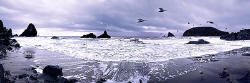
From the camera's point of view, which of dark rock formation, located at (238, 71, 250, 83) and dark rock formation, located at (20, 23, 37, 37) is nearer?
dark rock formation, located at (238, 71, 250, 83)

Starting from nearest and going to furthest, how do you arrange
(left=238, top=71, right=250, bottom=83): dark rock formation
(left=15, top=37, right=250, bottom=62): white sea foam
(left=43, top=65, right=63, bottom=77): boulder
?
(left=238, top=71, right=250, bottom=83): dark rock formation, (left=43, top=65, right=63, bottom=77): boulder, (left=15, top=37, right=250, bottom=62): white sea foam

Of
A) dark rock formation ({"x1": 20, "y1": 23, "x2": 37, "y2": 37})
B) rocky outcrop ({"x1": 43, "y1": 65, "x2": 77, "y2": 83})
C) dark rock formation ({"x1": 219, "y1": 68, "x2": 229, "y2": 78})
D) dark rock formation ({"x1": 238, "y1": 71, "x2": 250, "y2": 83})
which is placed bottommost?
dark rock formation ({"x1": 238, "y1": 71, "x2": 250, "y2": 83})

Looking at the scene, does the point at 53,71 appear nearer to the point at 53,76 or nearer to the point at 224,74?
the point at 53,76

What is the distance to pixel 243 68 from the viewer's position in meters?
19.0

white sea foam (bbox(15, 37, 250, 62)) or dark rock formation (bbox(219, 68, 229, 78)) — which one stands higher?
white sea foam (bbox(15, 37, 250, 62))

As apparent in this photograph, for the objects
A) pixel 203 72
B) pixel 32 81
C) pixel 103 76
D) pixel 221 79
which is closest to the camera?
pixel 32 81

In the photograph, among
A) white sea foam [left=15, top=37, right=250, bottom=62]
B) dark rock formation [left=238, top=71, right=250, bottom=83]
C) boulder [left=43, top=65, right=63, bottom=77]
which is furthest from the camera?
white sea foam [left=15, top=37, right=250, bottom=62]

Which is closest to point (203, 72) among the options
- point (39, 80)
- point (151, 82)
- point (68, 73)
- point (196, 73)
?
point (196, 73)

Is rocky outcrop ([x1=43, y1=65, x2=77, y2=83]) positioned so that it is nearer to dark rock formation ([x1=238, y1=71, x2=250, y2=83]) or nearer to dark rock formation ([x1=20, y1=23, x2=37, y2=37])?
dark rock formation ([x1=238, y1=71, x2=250, y2=83])

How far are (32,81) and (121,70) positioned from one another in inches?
257

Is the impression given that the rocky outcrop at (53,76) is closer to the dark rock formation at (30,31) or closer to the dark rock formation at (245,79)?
the dark rock formation at (245,79)

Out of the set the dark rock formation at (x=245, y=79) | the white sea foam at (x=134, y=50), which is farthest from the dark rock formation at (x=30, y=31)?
the dark rock formation at (x=245, y=79)

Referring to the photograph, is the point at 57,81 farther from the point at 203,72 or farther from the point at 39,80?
the point at 203,72

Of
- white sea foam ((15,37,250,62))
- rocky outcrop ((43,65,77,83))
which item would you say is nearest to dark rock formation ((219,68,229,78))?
white sea foam ((15,37,250,62))
